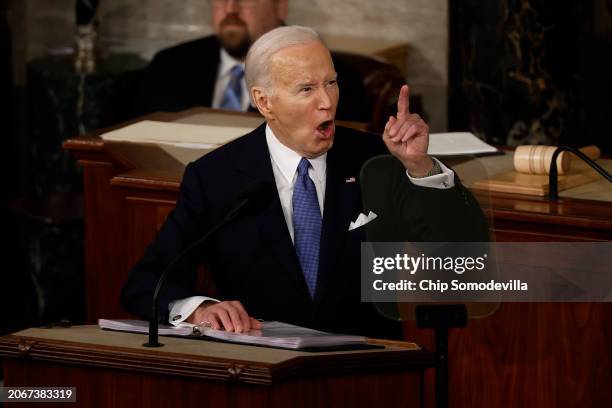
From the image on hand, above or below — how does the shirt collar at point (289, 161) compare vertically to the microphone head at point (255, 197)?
above

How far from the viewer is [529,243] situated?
415 centimetres

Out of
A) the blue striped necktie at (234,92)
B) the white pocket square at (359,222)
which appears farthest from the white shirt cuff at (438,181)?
the blue striped necktie at (234,92)

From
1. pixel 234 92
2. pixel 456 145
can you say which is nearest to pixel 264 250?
pixel 456 145

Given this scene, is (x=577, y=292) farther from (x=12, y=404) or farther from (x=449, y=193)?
(x=12, y=404)

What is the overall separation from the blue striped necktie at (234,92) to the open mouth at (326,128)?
10.8 ft

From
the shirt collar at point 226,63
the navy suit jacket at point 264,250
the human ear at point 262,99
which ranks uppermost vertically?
the shirt collar at point 226,63

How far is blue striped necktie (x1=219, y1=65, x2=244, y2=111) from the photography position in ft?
23.1

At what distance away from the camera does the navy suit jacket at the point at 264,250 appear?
149 inches

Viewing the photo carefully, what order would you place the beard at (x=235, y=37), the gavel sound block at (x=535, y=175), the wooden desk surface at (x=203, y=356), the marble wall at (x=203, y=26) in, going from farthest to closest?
1. the marble wall at (x=203, y=26)
2. the beard at (x=235, y=37)
3. the gavel sound block at (x=535, y=175)
4. the wooden desk surface at (x=203, y=356)

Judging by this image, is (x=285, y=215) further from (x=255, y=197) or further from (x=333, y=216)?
(x=255, y=197)

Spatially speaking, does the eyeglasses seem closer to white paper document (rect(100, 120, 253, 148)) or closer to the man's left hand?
white paper document (rect(100, 120, 253, 148))

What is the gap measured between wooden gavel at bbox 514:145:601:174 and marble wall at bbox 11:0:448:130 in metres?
3.33

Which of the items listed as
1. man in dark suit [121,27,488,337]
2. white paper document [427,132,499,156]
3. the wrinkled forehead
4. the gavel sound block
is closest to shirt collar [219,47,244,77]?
white paper document [427,132,499,156]

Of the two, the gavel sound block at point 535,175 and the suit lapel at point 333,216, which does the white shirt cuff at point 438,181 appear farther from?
the gavel sound block at point 535,175
